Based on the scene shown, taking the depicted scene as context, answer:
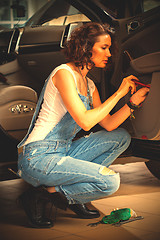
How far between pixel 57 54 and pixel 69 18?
0.73 feet

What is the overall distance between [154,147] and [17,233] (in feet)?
2.85

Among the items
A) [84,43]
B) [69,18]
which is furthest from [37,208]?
[69,18]

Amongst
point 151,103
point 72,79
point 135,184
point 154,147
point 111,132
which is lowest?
point 135,184

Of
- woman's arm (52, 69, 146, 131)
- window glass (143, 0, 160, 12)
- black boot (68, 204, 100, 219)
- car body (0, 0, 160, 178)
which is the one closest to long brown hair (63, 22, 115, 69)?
woman's arm (52, 69, 146, 131)

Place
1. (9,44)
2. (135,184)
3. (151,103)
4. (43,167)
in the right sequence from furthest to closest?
(135,184) → (9,44) → (151,103) → (43,167)

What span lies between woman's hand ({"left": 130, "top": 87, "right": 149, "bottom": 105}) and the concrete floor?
22.2 inches

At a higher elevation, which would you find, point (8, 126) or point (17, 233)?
point (8, 126)

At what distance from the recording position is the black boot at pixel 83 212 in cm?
229

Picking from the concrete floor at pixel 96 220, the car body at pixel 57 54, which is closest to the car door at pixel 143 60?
the car body at pixel 57 54

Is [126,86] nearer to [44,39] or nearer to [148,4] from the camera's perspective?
[44,39]

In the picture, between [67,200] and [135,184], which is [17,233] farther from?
[135,184]

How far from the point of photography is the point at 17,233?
2.09 metres

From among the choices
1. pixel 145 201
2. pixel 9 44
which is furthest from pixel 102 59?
pixel 145 201

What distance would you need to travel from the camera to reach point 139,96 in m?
2.23
